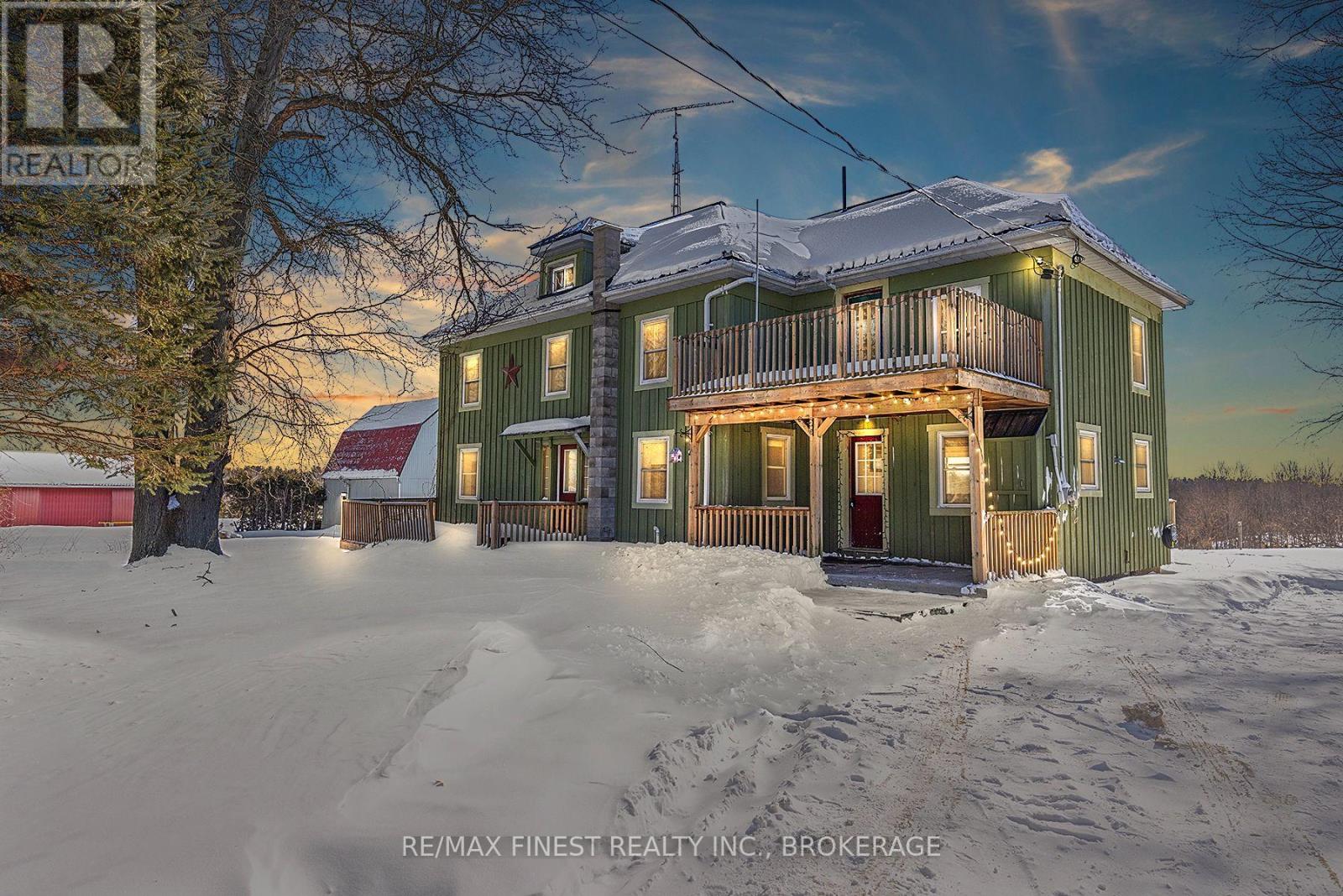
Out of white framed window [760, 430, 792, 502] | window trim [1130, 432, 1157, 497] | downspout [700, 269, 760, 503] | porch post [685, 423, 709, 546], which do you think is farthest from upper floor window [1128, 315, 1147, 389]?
porch post [685, 423, 709, 546]

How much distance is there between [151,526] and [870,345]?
12.1m

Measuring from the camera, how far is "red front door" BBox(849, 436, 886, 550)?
1498 cm

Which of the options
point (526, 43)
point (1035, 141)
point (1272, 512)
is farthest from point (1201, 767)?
point (1272, 512)

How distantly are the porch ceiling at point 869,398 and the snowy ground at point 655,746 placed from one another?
3590 millimetres

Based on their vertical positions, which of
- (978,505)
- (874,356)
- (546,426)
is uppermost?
(874,356)

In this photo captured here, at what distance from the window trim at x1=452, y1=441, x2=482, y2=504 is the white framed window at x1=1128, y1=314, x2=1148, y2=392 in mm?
16091

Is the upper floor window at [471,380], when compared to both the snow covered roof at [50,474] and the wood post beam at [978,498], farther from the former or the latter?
the snow covered roof at [50,474]

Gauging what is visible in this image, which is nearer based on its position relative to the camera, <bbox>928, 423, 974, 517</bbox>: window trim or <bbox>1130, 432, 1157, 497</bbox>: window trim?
<bbox>928, 423, 974, 517</bbox>: window trim

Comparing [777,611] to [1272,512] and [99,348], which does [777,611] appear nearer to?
[99,348]

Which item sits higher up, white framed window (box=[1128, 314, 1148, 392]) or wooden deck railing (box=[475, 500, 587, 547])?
white framed window (box=[1128, 314, 1148, 392])

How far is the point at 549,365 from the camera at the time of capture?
62.8 ft

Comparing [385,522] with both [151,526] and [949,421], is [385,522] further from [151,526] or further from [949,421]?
[949,421]

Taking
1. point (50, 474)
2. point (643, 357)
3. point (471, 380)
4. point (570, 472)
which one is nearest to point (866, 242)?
point (643, 357)

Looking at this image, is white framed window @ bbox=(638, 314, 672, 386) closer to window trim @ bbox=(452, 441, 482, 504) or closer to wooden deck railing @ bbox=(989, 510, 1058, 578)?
window trim @ bbox=(452, 441, 482, 504)
